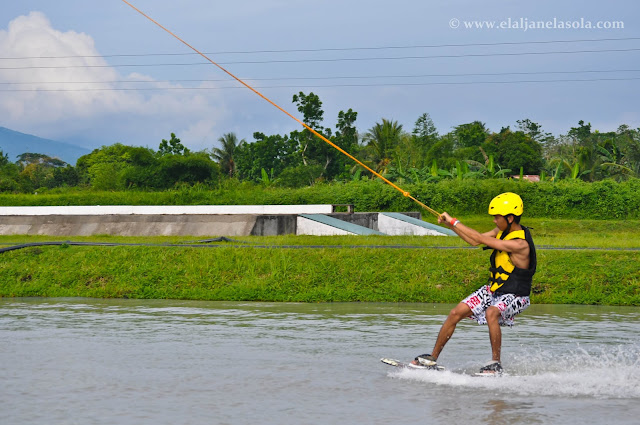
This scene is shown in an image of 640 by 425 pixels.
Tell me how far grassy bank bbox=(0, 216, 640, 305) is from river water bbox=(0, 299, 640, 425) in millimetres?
1996

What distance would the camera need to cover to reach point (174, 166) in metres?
47.5

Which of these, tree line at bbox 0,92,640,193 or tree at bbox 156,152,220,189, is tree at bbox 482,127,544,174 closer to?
tree line at bbox 0,92,640,193

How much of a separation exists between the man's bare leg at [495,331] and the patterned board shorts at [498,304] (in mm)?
64

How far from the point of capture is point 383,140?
2419 inches

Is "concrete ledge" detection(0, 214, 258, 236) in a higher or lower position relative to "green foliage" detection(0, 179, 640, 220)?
lower

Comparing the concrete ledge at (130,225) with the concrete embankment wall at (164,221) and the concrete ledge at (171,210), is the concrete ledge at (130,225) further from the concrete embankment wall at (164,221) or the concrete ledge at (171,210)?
the concrete ledge at (171,210)

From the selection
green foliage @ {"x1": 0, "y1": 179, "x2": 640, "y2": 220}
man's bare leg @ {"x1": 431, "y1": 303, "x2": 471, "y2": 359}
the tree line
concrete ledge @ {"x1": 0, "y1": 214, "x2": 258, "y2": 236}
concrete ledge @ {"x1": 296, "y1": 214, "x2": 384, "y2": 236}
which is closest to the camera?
man's bare leg @ {"x1": 431, "y1": 303, "x2": 471, "y2": 359}

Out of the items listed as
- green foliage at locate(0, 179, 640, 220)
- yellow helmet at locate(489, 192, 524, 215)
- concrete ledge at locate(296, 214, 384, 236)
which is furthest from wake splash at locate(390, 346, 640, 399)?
green foliage at locate(0, 179, 640, 220)

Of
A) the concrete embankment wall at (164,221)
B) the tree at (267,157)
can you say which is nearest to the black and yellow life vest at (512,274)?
the concrete embankment wall at (164,221)

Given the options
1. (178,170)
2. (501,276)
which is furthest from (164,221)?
(178,170)

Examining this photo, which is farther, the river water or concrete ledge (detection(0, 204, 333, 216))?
concrete ledge (detection(0, 204, 333, 216))

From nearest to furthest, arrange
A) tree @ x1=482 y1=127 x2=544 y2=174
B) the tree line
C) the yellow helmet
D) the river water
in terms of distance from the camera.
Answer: the river water < the yellow helmet < the tree line < tree @ x1=482 y1=127 x2=544 y2=174

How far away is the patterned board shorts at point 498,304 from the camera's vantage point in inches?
276

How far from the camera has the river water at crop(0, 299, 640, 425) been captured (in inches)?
224
